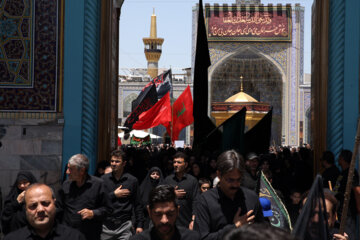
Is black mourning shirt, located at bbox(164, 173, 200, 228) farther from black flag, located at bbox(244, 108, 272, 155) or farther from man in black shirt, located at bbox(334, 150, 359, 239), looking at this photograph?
black flag, located at bbox(244, 108, 272, 155)

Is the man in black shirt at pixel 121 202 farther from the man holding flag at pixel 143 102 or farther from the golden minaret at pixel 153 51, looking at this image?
the golden minaret at pixel 153 51

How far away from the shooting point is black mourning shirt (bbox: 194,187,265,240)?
2.84 m

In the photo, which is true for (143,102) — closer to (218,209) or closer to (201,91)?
(201,91)

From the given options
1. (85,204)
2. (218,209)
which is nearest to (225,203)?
(218,209)

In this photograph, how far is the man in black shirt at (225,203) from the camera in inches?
112

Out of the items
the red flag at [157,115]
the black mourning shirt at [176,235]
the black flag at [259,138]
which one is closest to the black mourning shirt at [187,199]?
the black mourning shirt at [176,235]

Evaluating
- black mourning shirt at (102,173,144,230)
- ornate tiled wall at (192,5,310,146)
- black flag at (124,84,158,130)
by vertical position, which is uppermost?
ornate tiled wall at (192,5,310,146)

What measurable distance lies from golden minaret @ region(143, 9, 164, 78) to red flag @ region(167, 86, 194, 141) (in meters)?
29.9

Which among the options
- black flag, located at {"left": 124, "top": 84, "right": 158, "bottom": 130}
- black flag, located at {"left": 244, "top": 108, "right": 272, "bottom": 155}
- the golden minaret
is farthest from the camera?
the golden minaret

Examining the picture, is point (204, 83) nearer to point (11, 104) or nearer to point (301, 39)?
point (11, 104)

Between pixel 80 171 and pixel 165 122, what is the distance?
23.7 feet

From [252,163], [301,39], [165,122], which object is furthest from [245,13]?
[252,163]

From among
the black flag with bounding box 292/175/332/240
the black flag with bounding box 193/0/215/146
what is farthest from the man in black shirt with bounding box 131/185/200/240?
the black flag with bounding box 193/0/215/146

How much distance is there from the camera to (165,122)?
11141 millimetres
